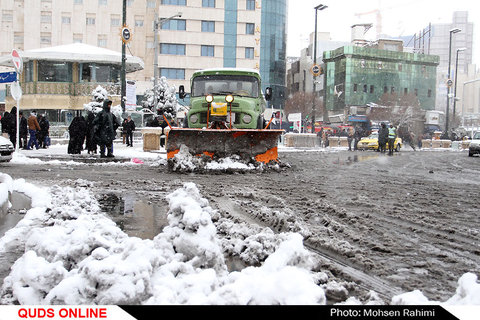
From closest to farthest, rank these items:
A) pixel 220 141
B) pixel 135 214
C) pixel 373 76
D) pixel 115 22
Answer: pixel 135 214 → pixel 220 141 → pixel 115 22 → pixel 373 76

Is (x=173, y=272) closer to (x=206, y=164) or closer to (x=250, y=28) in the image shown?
(x=206, y=164)

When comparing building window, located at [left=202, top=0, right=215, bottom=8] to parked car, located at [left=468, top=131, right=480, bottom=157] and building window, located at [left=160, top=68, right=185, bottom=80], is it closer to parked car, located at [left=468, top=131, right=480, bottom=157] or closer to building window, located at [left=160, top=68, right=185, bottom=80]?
building window, located at [left=160, top=68, right=185, bottom=80]

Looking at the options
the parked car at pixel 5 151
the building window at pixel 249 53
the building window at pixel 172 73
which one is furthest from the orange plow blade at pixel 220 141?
the building window at pixel 249 53

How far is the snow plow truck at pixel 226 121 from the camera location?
446 inches

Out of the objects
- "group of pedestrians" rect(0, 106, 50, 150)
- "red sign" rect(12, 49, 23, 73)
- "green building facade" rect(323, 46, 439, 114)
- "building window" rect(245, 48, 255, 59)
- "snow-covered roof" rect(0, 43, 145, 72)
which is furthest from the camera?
"green building facade" rect(323, 46, 439, 114)

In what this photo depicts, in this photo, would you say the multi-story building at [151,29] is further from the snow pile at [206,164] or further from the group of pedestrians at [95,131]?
the snow pile at [206,164]

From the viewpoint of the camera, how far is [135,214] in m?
5.63

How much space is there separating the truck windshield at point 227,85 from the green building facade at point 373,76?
199 feet

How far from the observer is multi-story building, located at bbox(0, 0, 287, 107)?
188ft

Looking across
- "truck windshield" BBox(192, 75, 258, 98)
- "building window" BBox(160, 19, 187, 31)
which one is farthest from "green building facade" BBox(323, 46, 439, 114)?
"truck windshield" BBox(192, 75, 258, 98)

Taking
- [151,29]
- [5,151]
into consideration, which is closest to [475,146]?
[5,151]

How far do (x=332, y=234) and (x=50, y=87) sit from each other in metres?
36.5

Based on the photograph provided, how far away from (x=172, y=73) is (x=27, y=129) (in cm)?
4086

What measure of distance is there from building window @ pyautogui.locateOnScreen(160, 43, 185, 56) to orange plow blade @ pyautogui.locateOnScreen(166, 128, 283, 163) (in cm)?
5068
